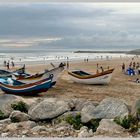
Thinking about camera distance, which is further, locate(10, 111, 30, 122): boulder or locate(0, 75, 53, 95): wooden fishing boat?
locate(0, 75, 53, 95): wooden fishing boat

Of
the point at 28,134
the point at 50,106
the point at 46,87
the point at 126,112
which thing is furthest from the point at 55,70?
the point at 28,134

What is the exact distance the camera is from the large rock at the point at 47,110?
9445 millimetres

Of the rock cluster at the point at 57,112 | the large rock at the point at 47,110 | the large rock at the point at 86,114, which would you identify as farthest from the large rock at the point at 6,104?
the large rock at the point at 86,114

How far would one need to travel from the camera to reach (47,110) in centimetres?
960

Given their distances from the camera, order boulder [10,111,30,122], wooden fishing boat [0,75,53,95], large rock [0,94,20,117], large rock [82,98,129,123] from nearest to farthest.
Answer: large rock [82,98,129,123] → boulder [10,111,30,122] → large rock [0,94,20,117] → wooden fishing boat [0,75,53,95]

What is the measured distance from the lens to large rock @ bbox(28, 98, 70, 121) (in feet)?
31.0

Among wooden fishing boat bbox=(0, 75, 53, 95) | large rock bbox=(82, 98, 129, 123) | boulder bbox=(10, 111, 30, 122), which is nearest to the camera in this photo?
large rock bbox=(82, 98, 129, 123)

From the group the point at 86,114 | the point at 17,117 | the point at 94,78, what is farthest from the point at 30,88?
the point at 86,114

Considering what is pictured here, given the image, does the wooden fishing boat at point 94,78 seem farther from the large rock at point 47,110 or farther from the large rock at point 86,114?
the large rock at point 86,114

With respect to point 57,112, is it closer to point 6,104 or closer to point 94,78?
point 6,104

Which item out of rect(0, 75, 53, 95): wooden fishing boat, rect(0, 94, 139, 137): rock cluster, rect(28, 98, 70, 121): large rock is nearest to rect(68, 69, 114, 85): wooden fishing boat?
rect(0, 75, 53, 95): wooden fishing boat

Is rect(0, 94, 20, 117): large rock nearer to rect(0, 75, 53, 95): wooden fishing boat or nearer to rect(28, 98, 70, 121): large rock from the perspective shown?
rect(28, 98, 70, 121): large rock

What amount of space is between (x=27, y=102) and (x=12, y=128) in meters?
3.92

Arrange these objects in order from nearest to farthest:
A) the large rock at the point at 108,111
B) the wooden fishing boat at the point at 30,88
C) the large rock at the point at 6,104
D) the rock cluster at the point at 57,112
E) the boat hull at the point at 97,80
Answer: the rock cluster at the point at 57,112 → the large rock at the point at 108,111 → the large rock at the point at 6,104 → the wooden fishing boat at the point at 30,88 → the boat hull at the point at 97,80
